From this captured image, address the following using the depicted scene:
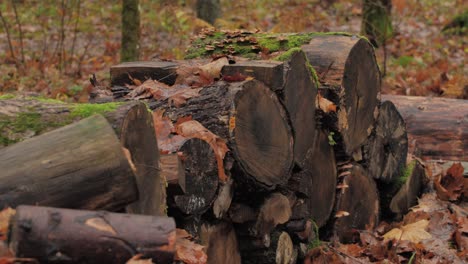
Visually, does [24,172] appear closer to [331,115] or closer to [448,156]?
[331,115]

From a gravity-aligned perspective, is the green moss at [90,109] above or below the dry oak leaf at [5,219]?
above

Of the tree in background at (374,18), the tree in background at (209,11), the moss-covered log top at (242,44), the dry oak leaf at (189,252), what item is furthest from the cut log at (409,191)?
the tree in background at (209,11)

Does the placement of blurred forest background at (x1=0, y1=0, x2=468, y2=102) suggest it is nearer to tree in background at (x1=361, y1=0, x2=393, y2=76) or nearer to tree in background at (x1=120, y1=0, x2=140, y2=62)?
tree in background at (x1=361, y1=0, x2=393, y2=76)

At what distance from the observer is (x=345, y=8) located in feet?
49.6

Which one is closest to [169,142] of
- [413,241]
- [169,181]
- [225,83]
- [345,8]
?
[169,181]

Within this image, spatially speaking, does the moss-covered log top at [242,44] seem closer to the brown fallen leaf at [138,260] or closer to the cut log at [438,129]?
the cut log at [438,129]

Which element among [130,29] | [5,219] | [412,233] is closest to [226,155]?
[5,219]

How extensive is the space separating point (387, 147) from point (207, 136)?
284 centimetres

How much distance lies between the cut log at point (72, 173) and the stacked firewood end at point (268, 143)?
2.06 feet

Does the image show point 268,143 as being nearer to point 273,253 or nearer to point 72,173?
point 273,253

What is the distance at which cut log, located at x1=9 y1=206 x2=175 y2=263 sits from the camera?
2.15 m

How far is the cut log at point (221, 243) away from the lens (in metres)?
3.64

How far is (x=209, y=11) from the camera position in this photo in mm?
11438

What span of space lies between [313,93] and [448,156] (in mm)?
2758
